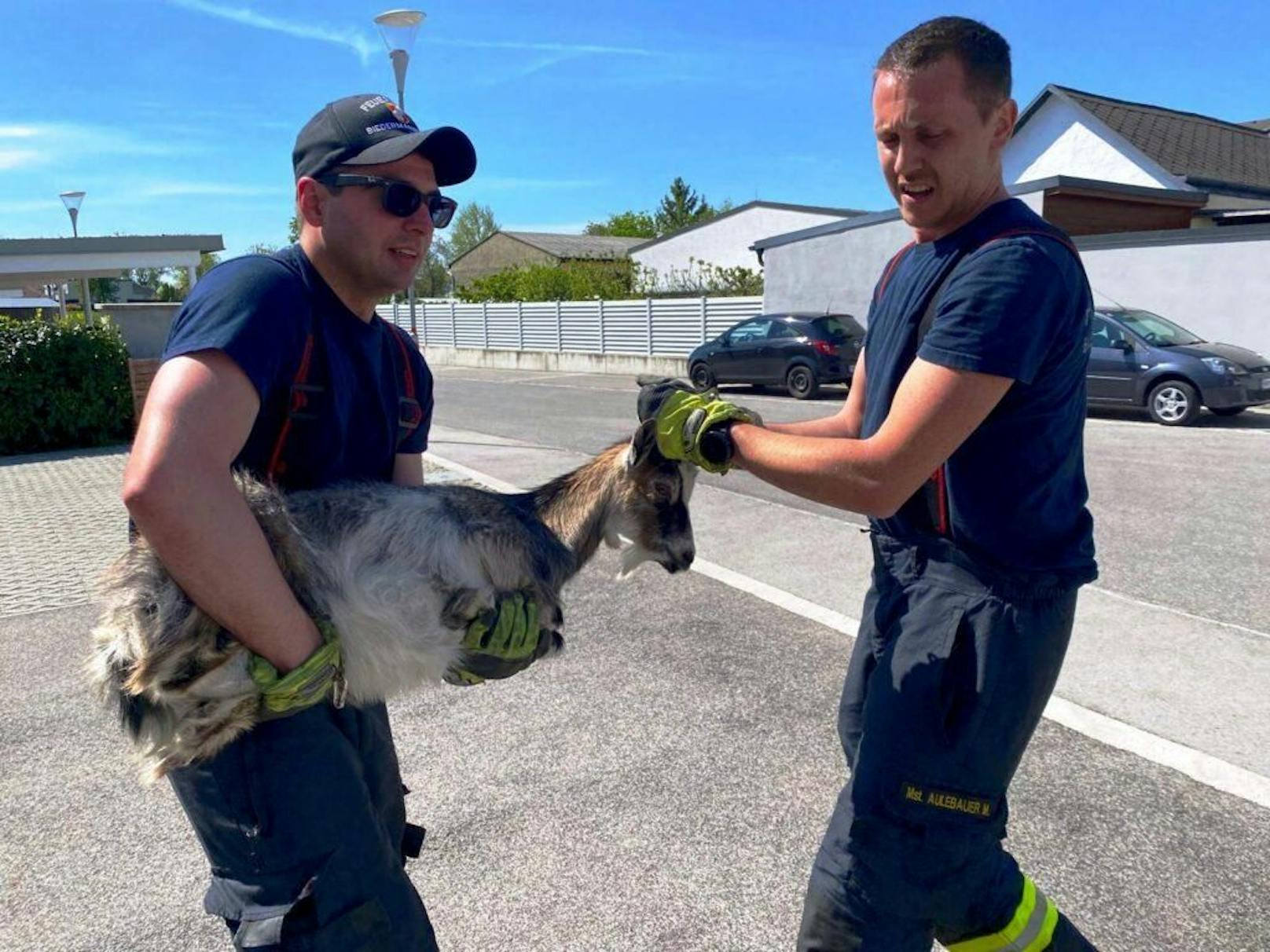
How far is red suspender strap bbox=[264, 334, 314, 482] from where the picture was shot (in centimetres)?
203

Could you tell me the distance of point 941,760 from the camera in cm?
224

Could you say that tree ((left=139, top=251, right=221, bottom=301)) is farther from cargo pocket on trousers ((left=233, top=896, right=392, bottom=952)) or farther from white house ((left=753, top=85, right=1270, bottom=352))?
cargo pocket on trousers ((left=233, top=896, right=392, bottom=952))

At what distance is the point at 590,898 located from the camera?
3328 mm

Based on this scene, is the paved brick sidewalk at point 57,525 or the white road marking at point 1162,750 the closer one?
the white road marking at point 1162,750

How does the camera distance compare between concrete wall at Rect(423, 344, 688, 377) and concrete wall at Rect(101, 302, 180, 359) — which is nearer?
concrete wall at Rect(101, 302, 180, 359)

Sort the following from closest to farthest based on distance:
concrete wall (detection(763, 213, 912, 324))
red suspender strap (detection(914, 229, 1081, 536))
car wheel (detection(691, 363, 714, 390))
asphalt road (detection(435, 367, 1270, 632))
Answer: red suspender strap (detection(914, 229, 1081, 536))
asphalt road (detection(435, 367, 1270, 632))
car wheel (detection(691, 363, 714, 390))
concrete wall (detection(763, 213, 912, 324))

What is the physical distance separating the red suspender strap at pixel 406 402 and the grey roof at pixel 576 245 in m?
54.8

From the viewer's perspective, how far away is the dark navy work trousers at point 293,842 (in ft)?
6.45

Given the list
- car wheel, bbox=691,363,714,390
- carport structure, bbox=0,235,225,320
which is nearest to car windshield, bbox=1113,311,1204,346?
car wheel, bbox=691,363,714,390

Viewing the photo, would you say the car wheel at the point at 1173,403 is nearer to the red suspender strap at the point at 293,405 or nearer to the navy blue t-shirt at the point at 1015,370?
the navy blue t-shirt at the point at 1015,370

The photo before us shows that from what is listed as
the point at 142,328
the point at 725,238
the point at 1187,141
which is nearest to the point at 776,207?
the point at 725,238

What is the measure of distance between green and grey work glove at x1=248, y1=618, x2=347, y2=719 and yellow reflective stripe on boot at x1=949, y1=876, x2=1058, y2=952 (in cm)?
179

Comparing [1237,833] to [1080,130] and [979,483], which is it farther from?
[1080,130]

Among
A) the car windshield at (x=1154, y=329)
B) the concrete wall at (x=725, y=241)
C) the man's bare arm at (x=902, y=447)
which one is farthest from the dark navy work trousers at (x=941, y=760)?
the concrete wall at (x=725, y=241)
